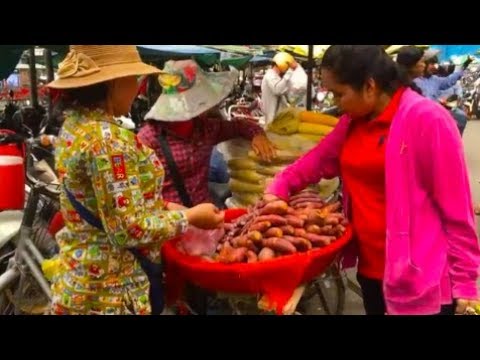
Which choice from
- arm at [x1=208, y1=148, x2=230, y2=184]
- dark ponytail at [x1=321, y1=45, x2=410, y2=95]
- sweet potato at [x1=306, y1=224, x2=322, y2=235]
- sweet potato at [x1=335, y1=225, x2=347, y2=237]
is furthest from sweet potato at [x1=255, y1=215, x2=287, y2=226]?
arm at [x1=208, y1=148, x2=230, y2=184]

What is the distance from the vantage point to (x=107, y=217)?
70.7 inches

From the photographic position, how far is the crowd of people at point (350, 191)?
5.98ft

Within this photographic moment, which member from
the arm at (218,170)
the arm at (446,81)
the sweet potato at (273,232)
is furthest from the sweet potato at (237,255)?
the arm at (446,81)

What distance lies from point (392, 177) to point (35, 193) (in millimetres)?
2263

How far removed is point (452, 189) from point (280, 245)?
696 mm

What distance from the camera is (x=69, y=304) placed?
6.57 ft

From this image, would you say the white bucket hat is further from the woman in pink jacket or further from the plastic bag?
the woman in pink jacket

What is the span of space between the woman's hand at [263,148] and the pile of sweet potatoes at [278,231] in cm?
84

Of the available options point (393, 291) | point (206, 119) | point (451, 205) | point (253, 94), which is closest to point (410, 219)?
point (451, 205)

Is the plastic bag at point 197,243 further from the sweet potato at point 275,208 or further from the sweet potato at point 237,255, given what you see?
the sweet potato at point 275,208

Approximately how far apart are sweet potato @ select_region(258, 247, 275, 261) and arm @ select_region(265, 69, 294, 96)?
24.0ft

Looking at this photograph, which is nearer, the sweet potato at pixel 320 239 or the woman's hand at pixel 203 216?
the woman's hand at pixel 203 216

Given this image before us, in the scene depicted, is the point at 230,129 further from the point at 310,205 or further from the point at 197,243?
the point at 197,243

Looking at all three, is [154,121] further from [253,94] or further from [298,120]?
[253,94]
